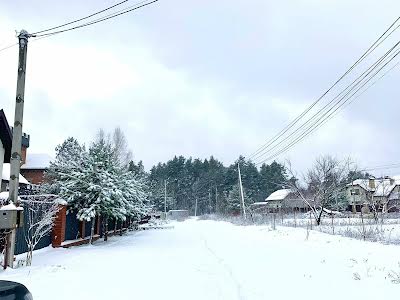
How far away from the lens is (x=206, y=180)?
338 feet

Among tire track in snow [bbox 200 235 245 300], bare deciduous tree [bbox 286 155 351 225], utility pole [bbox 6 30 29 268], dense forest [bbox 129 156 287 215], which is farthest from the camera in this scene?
dense forest [bbox 129 156 287 215]

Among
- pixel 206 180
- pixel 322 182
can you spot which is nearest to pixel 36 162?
pixel 322 182

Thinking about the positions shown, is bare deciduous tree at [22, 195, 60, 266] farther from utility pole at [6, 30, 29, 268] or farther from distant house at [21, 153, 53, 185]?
distant house at [21, 153, 53, 185]

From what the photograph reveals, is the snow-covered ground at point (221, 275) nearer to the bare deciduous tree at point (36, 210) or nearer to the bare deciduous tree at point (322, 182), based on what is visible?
the bare deciduous tree at point (36, 210)

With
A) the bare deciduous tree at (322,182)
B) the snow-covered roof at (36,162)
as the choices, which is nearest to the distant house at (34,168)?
the snow-covered roof at (36,162)

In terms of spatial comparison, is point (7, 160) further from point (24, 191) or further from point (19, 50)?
point (19, 50)

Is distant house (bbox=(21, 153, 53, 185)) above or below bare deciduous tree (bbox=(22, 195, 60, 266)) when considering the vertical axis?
above

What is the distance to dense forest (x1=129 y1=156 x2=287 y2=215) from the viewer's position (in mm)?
96312

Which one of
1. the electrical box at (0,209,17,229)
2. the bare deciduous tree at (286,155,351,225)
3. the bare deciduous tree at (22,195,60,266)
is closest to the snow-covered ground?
the bare deciduous tree at (22,195,60,266)

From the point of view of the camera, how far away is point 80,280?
894 centimetres

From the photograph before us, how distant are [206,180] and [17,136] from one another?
9328cm

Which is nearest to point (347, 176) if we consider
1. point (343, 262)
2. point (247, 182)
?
point (343, 262)

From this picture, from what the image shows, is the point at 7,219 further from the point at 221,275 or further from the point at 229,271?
the point at 229,271

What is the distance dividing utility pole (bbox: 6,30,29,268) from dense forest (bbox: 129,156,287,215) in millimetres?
79732
